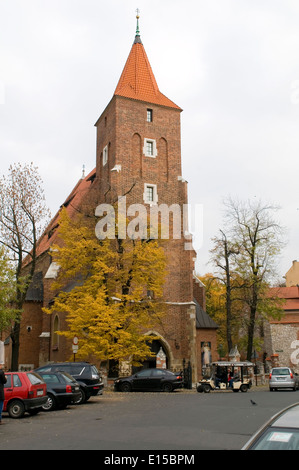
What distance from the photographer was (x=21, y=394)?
13.9 meters

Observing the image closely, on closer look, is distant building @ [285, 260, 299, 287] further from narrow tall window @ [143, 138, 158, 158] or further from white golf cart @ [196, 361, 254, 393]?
white golf cart @ [196, 361, 254, 393]

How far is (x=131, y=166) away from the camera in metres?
34.6

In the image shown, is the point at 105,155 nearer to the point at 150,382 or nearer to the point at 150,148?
the point at 150,148

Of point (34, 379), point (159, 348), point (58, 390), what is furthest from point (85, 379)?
point (159, 348)

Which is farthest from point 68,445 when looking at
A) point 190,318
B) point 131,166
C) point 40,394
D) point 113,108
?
point 113,108

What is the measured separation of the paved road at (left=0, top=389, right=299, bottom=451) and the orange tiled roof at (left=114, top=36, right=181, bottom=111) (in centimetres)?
2649

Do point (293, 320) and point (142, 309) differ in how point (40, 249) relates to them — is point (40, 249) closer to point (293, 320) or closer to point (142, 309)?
point (142, 309)

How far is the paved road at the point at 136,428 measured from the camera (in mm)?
8648

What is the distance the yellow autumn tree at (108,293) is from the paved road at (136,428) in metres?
9.27

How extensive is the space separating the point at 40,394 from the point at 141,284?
1401 cm

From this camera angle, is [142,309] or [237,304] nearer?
[142,309]

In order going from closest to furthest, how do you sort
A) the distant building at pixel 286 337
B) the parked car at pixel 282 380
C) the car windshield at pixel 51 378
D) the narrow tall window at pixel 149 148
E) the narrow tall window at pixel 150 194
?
the car windshield at pixel 51 378
the parked car at pixel 282 380
the narrow tall window at pixel 150 194
the narrow tall window at pixel 149 148
the distant building at pixel 286 337

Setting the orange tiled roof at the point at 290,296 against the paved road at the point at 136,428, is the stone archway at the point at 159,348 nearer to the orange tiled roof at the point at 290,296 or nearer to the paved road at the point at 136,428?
the paved road at the point at 136,428

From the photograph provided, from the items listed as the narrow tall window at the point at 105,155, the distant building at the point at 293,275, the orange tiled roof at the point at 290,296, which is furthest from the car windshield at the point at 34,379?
the distant building at the point at 293,275
